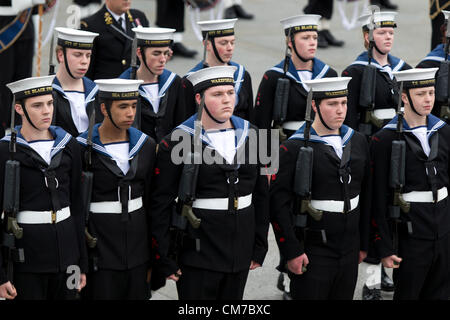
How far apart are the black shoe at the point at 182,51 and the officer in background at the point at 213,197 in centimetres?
691

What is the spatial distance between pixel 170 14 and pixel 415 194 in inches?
269

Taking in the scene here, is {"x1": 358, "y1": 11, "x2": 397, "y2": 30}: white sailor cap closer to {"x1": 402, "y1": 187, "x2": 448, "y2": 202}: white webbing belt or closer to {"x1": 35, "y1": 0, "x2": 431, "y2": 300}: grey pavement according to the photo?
{"x1": 402, "y1": 187, "x2": 448, "y2": 202}: white webbing belt

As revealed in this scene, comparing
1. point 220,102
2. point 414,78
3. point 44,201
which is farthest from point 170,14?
point 44,201

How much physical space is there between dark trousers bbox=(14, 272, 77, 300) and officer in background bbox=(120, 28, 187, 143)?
185cm

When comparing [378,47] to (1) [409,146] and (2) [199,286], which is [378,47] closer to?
(1) [409,146]

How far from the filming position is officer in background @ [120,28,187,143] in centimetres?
730

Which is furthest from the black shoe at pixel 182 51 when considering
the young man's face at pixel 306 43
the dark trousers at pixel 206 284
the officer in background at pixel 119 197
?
the dark trousers at pixel 206 284

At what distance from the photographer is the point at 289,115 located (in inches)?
303

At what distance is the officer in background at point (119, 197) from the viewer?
575 centimetres

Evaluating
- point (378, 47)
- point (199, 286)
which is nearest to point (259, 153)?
point (199, 286)

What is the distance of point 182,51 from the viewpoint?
1288 centimetres

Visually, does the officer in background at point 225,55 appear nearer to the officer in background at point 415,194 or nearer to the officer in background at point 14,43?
the officer in background at point 415,194

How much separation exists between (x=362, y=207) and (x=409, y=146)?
1.65ft

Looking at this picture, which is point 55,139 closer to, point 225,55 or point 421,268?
point 225,55
